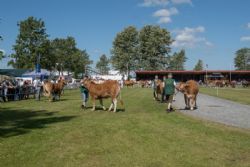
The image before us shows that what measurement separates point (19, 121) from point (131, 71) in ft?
286

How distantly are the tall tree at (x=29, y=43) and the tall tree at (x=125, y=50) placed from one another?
80.6 ft

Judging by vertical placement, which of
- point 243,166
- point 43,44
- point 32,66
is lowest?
point 243,166

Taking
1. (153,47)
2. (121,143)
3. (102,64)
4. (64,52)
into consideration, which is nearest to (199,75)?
(153,47)

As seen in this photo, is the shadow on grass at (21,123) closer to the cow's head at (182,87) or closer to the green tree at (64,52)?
the cow's head at (182,87)

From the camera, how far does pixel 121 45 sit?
101125 millimetres

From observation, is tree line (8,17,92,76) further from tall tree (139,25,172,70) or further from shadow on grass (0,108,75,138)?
shadow on grass (0,108,75,138)

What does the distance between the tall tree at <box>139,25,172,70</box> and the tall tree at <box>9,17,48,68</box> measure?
101ft

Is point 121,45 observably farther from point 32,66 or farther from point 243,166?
point 243,166

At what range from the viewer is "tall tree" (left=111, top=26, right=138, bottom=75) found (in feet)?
325

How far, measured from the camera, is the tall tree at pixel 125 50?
99.1m

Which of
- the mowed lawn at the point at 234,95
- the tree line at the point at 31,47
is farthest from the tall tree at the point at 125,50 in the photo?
the mowed lawn at the point at 234,95

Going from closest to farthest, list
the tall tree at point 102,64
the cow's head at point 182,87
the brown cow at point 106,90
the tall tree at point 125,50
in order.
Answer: the brown cow at point 106,90 < the cow's head at point 182,87 < the tall tree at point 125,50 < the tall tree at point 102,64

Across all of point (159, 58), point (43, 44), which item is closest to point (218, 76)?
point (159, 58)

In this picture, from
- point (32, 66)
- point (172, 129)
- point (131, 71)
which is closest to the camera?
point (172, 129)
